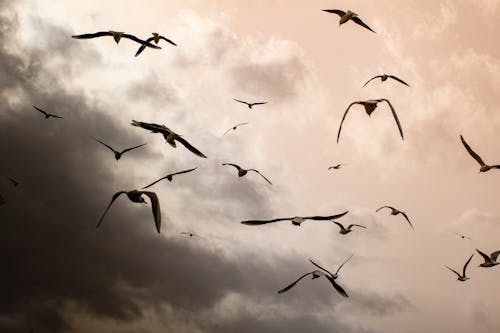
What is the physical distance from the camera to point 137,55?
19750mm

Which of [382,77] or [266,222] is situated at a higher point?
[382,77]

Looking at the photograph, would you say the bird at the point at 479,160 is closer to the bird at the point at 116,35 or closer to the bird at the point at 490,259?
the bird at the point at 490,259

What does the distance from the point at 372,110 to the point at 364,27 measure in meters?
5.03

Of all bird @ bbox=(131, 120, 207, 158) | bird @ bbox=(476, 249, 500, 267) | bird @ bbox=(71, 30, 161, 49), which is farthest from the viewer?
bird @ bbox=(476, 249, 500, 267)

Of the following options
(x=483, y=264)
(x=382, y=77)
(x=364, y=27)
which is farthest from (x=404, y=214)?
(x=364, y=27)

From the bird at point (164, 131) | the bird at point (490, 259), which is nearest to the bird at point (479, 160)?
the bird at point (490, 259)

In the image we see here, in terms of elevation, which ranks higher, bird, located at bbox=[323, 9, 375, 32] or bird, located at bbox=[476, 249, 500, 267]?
bird, located at bbox=[323, 9, 375, 32]

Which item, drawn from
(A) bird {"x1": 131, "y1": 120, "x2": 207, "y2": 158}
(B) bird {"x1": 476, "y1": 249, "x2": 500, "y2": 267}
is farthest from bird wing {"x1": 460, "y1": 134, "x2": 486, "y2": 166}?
(A) bird {"x1": 131, "y1": 120, "x2": 207, "y2": 158}

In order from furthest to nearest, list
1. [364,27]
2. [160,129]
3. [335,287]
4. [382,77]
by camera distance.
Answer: [382,77] → [364,27] → [160,129] → [335,287]

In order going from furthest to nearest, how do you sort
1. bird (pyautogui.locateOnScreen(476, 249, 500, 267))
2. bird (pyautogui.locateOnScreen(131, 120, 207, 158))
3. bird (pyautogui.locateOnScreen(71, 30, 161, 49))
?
bird (pyautogui.locateOnScreen(476, 249, 500, 267)) < bird (pyautogui.locateOnScreen(71, 30, 161, 49)) < bird (pyautogui.locateOnScreen(131, 120, 207, 158))

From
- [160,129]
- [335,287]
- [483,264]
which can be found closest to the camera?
[335,287]

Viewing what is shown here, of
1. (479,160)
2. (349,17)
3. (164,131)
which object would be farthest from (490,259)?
(164,131)

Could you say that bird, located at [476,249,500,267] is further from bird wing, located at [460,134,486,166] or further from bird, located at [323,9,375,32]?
bird, located at [323,9,375,32]

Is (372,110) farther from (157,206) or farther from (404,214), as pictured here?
(404,214)
